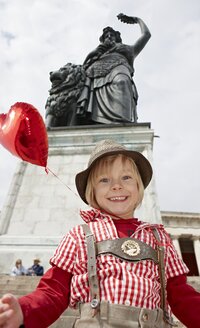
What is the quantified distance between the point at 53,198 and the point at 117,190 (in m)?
3.63

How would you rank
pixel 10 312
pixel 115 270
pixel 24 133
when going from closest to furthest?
pixel 10 312
pixel 115 270
pixel 24 133

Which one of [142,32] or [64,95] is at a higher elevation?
[142,32]

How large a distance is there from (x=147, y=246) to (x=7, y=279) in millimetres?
2723

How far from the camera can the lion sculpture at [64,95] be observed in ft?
25.7

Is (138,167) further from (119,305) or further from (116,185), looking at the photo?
(119,305)

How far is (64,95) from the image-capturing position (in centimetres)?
788

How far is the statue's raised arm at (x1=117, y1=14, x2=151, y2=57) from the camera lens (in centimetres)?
985

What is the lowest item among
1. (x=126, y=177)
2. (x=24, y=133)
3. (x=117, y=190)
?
(x=117, y=190)

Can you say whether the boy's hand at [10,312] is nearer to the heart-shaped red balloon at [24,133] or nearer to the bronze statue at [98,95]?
the heart-shaped red balloon at [24,133]

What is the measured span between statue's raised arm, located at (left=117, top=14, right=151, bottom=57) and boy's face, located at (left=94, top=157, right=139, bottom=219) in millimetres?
9111

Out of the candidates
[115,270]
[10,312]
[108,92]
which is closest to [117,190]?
[115,270]

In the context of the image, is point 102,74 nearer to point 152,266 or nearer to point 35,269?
point 35,269

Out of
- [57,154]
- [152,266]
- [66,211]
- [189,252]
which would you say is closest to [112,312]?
[152,266]

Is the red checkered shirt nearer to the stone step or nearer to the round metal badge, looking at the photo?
the round metal badge
